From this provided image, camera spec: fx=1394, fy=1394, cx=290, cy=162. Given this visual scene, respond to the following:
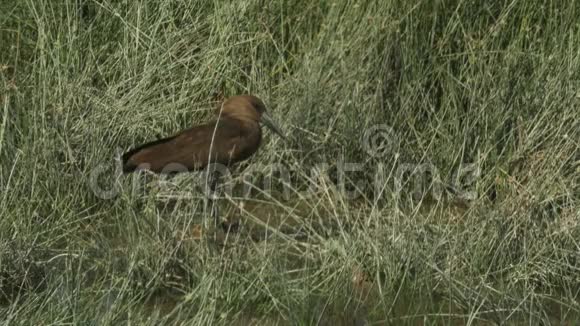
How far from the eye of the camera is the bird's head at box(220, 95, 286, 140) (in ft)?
20.5

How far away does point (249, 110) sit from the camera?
6285 mm

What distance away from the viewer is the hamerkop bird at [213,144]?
5781 millimetres

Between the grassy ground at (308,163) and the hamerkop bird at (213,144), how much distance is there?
17cm

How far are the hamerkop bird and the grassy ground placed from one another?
0.54 ft

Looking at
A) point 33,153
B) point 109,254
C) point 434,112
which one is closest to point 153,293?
point 109,254

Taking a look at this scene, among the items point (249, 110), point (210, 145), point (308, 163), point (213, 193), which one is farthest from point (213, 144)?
point (308, 163)

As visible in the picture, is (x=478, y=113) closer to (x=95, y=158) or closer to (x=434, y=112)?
(x=434, y=112)

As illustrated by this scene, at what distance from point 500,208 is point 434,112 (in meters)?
1.11

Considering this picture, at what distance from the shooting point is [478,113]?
641 cm

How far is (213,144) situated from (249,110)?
13.7 inches

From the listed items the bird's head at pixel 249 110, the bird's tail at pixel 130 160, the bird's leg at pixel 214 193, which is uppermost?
the bird's tail at pixel 130 160

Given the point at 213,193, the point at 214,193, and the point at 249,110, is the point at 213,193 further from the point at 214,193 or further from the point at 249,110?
the point at 249,110

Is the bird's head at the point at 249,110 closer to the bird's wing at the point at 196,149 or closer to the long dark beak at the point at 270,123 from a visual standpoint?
the long dark beak at the point at 270,123

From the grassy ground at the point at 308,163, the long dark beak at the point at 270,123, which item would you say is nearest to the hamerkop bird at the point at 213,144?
the long dark beak at the point at 270,123
